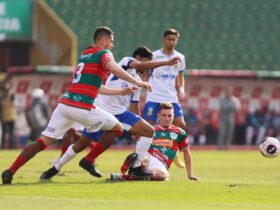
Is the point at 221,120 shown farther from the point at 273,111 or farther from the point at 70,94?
the point at 70,94

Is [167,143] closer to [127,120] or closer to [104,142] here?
[127,120]

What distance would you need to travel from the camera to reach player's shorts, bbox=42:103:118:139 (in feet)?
39.6

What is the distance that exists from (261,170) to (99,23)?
16825 mm

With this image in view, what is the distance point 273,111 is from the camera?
29922 mm

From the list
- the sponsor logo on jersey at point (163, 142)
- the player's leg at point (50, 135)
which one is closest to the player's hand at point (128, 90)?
the player's leg at point (50, 135)

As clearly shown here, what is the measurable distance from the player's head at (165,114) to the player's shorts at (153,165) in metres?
0.53

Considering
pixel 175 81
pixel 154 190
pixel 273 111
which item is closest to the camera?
pixel 154 190

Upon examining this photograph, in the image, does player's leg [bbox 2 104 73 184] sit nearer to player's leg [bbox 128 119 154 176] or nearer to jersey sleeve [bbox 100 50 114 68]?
jersey sleeve [bbox 100 50 114 68]

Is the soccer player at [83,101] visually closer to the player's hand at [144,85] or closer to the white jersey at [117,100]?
the player's hand at [144,85]

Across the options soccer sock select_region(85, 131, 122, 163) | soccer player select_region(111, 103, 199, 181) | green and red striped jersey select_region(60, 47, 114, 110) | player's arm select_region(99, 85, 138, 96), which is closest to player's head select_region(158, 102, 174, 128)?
soccer player select_region(111, 103, 199, 181)

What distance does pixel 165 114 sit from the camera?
13.2 meters

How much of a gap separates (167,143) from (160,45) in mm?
19398

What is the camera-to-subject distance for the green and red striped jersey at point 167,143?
13141 millimetres

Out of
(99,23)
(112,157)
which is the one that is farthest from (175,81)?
(99,23)
